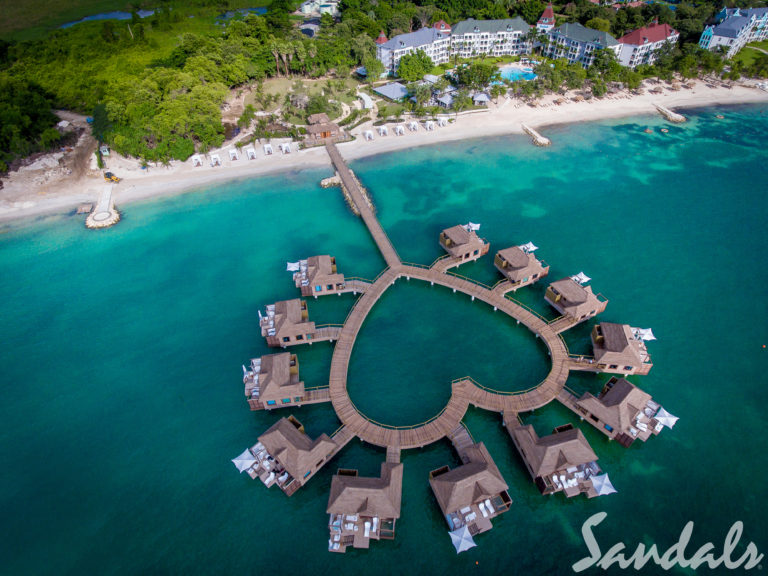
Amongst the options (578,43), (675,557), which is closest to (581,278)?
(675,557)

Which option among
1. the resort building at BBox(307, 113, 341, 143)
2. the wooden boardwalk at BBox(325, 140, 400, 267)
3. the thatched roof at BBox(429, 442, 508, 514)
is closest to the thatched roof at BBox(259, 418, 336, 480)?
the thatched roof at BBox(429, 442, 508, 514)

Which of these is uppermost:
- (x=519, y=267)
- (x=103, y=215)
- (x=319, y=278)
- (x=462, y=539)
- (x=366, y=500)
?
(x=103, y=215)

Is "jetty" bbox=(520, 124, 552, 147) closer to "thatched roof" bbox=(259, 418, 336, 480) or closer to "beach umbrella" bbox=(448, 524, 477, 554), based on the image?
"thatched roof" bbox=(259, 418, 336, 480)

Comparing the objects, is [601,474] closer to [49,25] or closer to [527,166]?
[527,166]

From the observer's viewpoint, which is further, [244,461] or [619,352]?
[619,352]

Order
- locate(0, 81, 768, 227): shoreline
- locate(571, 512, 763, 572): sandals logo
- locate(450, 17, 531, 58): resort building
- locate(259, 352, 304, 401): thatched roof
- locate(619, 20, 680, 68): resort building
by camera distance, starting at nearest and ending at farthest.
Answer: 1. locate(571, 512, 763, 572): sandals logo
2. locate(259, 352, 304, 401): thatched roof
3. locate(0, 81, 768, 227): shoreline
4. locate(619, 20, 680, 68): resort building
5. locate(450, 17, 531, 58): resort building

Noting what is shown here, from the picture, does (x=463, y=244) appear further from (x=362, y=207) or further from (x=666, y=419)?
(x=666, y=419)

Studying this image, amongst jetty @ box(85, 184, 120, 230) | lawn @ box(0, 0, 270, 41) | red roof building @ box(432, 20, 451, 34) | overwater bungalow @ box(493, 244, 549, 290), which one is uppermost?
lawn @ box(0, 0, 270, 41)
